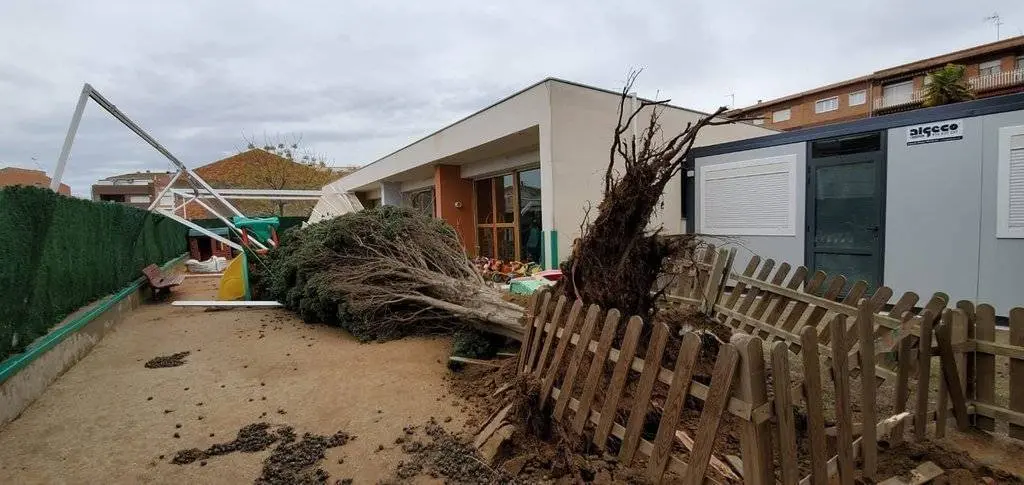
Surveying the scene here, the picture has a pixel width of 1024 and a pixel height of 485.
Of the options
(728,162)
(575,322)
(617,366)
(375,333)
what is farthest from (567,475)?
(728,162)

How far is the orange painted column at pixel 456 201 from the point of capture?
1205 cm

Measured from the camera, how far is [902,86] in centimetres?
3303

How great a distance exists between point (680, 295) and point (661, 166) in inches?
119

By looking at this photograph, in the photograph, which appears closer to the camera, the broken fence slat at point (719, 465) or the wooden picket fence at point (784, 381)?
the wooden picket fence at point (784, 381)

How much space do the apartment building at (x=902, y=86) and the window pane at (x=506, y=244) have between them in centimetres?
2047

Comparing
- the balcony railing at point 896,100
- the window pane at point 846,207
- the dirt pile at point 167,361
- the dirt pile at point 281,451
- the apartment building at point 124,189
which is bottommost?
the dirt pile at point 167,361

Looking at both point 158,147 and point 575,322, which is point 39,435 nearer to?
point 575,322

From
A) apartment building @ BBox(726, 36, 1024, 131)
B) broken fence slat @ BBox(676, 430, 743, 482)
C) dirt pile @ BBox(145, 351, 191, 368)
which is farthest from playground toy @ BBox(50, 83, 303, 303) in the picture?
apartment building @ BBox(726, 36, 1024, 131)

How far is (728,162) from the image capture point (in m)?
8.23

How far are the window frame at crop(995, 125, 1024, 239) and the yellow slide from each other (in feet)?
39.0

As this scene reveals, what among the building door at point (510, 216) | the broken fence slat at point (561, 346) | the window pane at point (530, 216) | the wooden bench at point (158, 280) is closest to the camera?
the broken fence slat at point (561, 346)

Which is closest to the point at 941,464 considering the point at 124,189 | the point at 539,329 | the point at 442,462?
the point at 539,329

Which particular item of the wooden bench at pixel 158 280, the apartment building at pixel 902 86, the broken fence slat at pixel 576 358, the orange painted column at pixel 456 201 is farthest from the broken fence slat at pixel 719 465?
the apartment building at pixel 902 86

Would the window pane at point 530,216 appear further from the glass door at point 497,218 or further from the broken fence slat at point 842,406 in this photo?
the broken fence slat at point 842,406
